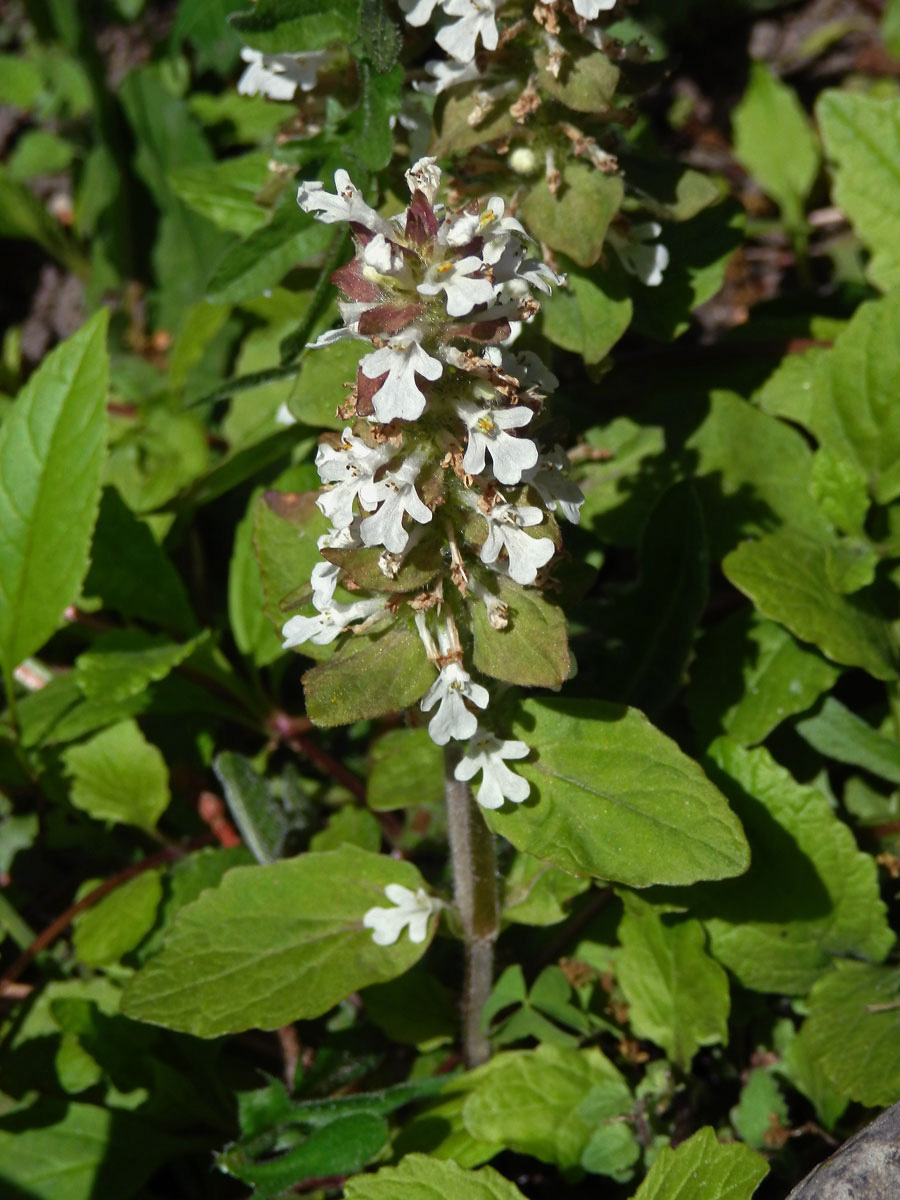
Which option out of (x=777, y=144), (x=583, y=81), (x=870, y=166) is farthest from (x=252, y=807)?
(x=777, y=144)

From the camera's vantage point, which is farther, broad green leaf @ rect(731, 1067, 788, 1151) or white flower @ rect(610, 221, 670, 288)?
white flower @ rect(610, 221, 670, 288)

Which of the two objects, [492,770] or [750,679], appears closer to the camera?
[492,770]

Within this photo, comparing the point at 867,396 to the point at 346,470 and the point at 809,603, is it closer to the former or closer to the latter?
the point at 809,603

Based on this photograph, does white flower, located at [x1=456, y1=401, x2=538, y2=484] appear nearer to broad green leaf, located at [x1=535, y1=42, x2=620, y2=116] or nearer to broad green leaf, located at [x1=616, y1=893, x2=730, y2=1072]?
broad green leaf, located at [x1=535, y1=42, x2=620, y2=116]

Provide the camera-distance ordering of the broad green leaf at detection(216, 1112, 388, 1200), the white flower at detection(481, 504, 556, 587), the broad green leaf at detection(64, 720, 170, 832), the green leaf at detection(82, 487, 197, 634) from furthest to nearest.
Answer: the green leaf at detection(82, 487, 197, 634)
the broad green leaf at detection(64, 720, 170, 832)
the broad green leaf at detection(216, 1112, 388, 1200)
the white flower at detection(481, 504, 556, 587)

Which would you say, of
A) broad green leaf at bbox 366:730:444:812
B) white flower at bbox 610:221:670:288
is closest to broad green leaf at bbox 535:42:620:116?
white flower at bbox 610:221:670:288

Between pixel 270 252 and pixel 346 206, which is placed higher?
pixel 346 206

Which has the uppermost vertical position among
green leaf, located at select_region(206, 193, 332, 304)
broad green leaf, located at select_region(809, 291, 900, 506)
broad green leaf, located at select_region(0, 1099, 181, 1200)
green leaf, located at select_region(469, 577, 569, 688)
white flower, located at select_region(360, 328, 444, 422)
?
white flower, located at select_region(360, 328, 444, 422)
